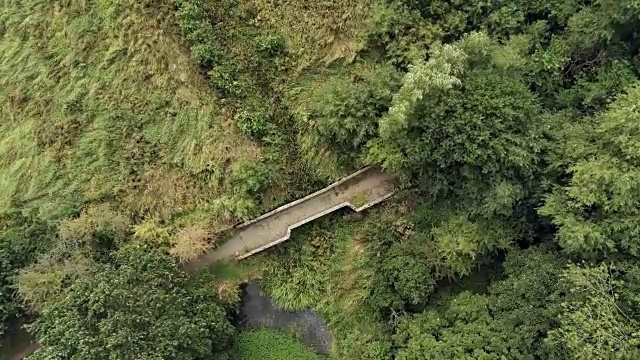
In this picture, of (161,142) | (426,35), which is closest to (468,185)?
(426,35)

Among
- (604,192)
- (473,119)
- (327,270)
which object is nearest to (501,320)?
(604,192)

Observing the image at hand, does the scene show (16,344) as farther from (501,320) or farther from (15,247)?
(501,320)

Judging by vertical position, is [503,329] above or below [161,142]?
below

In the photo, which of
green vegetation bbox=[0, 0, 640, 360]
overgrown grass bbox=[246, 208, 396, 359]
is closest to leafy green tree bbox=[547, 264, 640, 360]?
green vegetation bbox=[0, 0, 640, 360]

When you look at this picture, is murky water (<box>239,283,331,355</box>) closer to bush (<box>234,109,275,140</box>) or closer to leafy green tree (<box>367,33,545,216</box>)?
bush (<box>234,109,275,140</box>)

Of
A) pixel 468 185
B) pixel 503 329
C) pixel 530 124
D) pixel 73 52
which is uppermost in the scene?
pixel 73 52

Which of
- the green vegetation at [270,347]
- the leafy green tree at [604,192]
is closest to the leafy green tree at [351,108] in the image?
the leafy green tree at [604,192]

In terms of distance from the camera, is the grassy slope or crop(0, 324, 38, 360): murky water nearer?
crop(0, 324, 38, 360): murky water

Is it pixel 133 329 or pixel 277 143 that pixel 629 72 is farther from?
pixel 133 329
